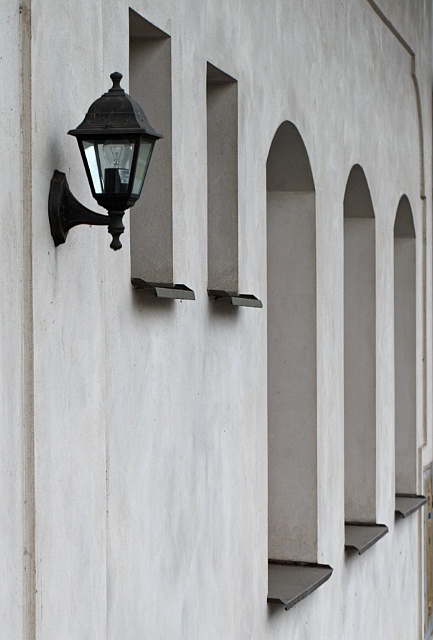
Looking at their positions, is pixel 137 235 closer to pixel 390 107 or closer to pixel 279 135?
pixel 279 135

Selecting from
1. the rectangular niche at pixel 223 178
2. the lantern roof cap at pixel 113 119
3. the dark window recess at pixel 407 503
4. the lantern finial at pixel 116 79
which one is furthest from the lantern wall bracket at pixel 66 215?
the dark window recess at pixel 407 503

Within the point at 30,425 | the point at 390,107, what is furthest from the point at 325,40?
the point at 30,425

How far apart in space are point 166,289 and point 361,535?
5.06 metres

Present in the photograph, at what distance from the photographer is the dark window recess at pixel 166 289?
17.7 ft

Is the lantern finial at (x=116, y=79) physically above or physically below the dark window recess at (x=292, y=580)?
above

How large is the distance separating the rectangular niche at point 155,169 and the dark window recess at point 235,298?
23.8 inches

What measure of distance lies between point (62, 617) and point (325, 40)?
5352 mm

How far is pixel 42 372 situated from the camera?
14.4ft

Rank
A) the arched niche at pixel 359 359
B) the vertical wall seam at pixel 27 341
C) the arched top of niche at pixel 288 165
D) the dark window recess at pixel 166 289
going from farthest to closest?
the arched niche at pixel 359 359 < the arched top of niche at pixel 288 165 < the dark window recess at pixel 166 289 < the vertical wall seam at pixel 27 341

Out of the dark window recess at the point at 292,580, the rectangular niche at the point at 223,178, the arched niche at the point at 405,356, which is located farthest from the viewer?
the arched niche at the point at 405,356

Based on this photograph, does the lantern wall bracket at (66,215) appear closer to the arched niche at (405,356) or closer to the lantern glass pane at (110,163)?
the lantern glass pane at (110,163)

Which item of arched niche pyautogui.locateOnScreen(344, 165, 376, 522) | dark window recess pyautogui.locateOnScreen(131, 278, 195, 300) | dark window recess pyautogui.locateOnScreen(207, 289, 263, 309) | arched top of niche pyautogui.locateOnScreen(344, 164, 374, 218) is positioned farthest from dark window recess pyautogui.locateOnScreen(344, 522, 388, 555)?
dark window recess pyautogui.locateOnScreen(131, 278, 195, 300)

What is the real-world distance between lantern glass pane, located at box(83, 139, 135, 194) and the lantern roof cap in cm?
4

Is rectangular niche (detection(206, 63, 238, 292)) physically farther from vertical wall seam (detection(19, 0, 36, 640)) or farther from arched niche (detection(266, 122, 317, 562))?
vertical wall seam (detection(19, 0, 36, 640))
